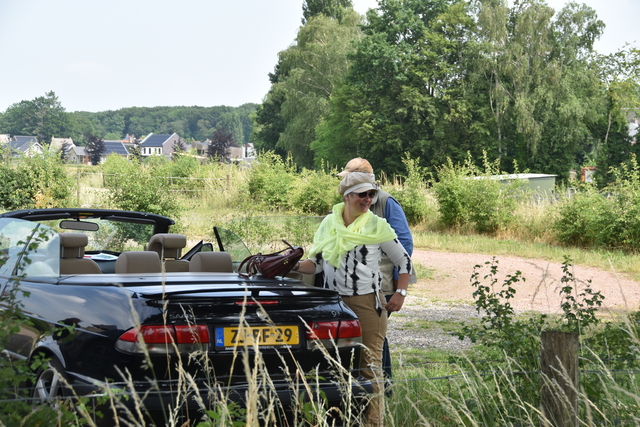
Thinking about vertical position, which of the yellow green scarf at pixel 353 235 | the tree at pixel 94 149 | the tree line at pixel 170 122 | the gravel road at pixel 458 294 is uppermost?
the tree line at pixel 170 122

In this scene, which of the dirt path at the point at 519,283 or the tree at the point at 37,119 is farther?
the tree at the point at 37,119

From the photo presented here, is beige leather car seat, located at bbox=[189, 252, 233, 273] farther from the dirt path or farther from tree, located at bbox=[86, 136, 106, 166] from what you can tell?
tree, located at bbox=[86, 136, 106, 166]

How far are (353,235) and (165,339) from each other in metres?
1.52

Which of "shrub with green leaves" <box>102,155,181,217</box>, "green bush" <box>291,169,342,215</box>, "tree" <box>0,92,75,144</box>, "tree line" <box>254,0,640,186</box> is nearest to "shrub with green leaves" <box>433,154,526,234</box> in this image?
"green bush" <box>291,169,342,215</box>

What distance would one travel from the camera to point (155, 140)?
173250 millimetres

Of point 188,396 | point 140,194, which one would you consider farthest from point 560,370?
point 140,194

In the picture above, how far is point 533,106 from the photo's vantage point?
4647 cm

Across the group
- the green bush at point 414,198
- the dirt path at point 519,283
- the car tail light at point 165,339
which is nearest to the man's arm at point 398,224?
the car tail light at point 165,339

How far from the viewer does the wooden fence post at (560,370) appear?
330 cm

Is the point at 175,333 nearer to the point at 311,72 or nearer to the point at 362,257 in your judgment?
the point at 362,257

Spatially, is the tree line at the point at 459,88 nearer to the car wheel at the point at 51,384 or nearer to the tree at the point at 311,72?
the tree at the point at 311,72

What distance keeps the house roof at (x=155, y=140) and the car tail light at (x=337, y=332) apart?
6655 inches

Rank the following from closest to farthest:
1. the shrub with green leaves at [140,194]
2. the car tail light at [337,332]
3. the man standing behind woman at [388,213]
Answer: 1. the car tail light at [337,332]
2. the man standing behind woman at [388,213]
3. the shrub with green leaves at [140,194]

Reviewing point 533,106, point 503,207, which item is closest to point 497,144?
point 533,106
